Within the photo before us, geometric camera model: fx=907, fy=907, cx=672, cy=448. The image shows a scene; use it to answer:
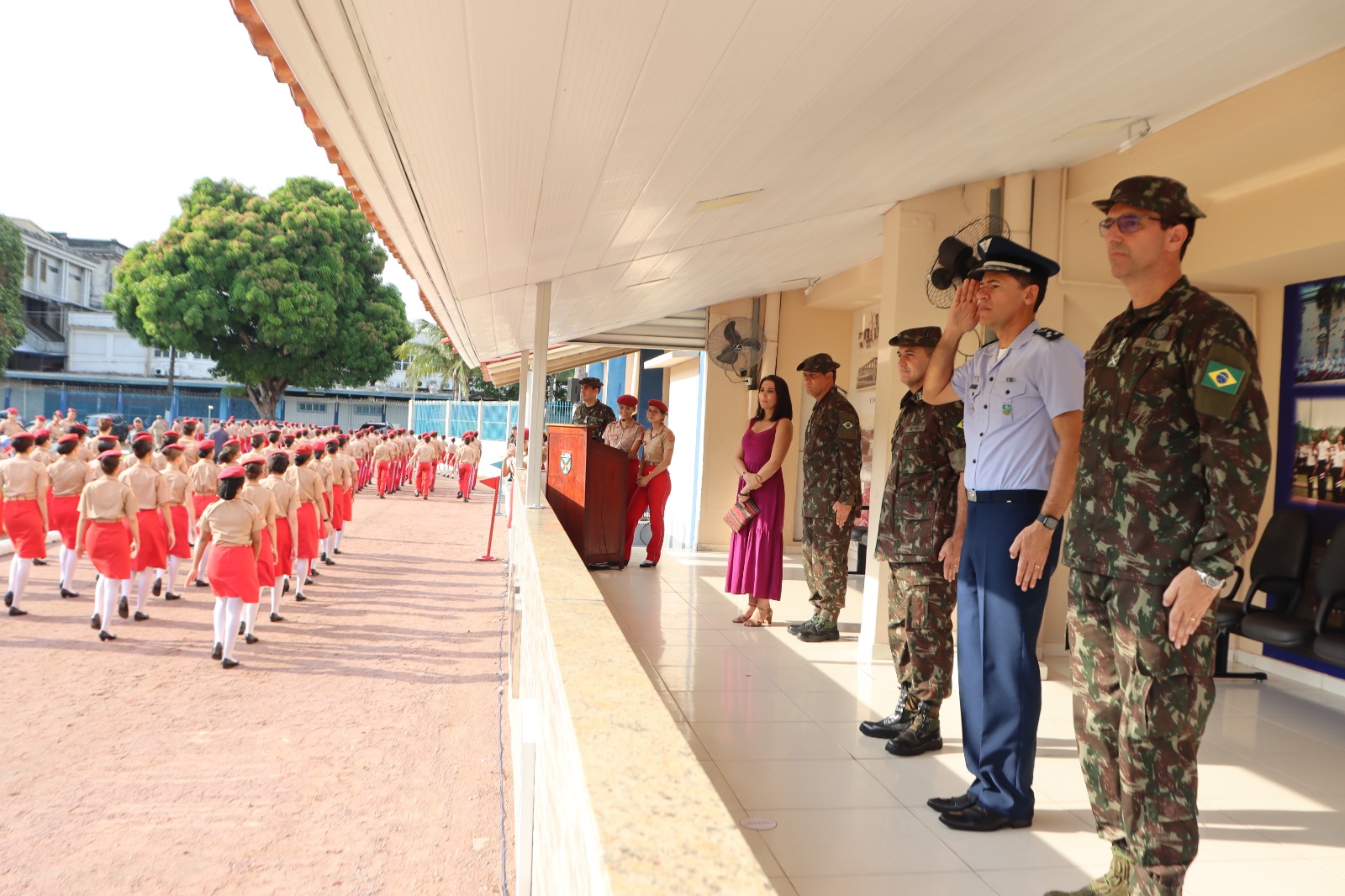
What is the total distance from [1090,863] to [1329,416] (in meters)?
4.38

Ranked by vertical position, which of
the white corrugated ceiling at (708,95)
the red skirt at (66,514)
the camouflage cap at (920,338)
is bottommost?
the red skirt at (66,514)

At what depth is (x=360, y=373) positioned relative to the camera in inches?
1523

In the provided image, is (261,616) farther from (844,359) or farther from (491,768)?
(844,359)

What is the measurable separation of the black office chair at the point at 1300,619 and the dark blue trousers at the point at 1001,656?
2.97 m

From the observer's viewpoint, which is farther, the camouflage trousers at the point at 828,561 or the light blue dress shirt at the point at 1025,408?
the camouflage trousers at the point at 828,561

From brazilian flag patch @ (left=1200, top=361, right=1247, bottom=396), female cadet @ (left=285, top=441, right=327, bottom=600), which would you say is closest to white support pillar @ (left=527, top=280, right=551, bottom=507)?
female cadet @ (left=285, top=441, right=327, bottom=600)

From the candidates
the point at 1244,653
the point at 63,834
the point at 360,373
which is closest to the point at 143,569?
the point at 63,834

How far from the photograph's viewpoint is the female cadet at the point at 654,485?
9.36m

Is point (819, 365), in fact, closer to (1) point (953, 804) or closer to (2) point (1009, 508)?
(2) point (1009, 508)

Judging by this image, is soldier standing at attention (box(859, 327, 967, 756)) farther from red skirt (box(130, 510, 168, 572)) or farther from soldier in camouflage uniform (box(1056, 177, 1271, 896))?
red skirt (box(130, 510, 168, 572))

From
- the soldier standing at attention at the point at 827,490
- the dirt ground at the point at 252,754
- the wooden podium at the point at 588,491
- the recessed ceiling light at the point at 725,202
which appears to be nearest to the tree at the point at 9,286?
the dirt ground at the point at 252,754

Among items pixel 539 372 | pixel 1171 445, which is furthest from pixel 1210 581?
pixel 539 372

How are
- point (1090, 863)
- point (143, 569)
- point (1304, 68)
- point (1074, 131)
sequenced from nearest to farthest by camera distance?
point (1090, 863) → point (1304, 68) → point (1074, 131) → point (143, 569)

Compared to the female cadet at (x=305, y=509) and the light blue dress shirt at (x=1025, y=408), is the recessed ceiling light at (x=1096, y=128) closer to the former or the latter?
the light blue dress shirt at (x=1025, y=408)
